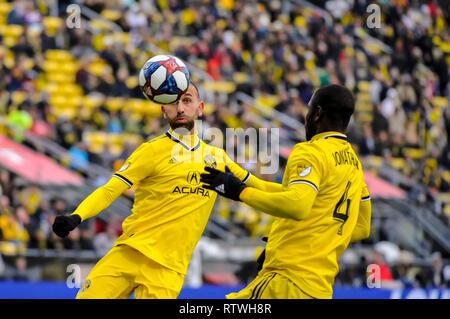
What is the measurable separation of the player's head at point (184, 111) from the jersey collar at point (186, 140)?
0.22 ft

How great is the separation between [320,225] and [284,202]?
60cm

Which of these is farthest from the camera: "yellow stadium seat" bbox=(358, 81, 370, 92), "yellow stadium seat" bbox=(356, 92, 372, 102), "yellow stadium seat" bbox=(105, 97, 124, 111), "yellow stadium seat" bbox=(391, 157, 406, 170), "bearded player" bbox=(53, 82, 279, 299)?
"yellow stadium seat" bbox=(358, 81, 370, 92)

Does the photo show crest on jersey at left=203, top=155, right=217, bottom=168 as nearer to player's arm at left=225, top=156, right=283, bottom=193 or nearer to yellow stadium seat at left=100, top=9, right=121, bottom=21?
player's arm at left=225, top=156, right=283, bottom=193

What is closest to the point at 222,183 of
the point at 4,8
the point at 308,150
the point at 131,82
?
the point at 308,150

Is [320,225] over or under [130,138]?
under

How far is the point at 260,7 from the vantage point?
23.6m

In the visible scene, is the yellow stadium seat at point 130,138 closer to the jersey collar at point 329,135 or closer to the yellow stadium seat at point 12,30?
the yellow stadium seat at point 12,30

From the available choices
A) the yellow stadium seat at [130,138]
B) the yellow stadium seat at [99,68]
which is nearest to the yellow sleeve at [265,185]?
the yellow stadium seat at [130,138]

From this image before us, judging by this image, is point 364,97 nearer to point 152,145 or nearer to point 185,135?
point 185,135

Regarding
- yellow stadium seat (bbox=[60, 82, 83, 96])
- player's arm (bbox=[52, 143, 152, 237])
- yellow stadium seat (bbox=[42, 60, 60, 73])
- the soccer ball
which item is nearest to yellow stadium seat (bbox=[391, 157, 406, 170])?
yellow stadium seat (bbox=[60, 82, 83, 96])

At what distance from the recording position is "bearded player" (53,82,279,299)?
693cm

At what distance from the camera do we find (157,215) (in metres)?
7.07

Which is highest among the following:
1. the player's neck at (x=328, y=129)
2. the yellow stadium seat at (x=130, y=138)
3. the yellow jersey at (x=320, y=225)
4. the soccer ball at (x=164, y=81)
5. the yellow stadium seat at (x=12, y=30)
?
the yellow stadium seat at (x=12, y=30)

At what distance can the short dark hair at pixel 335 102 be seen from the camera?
6066 mm
